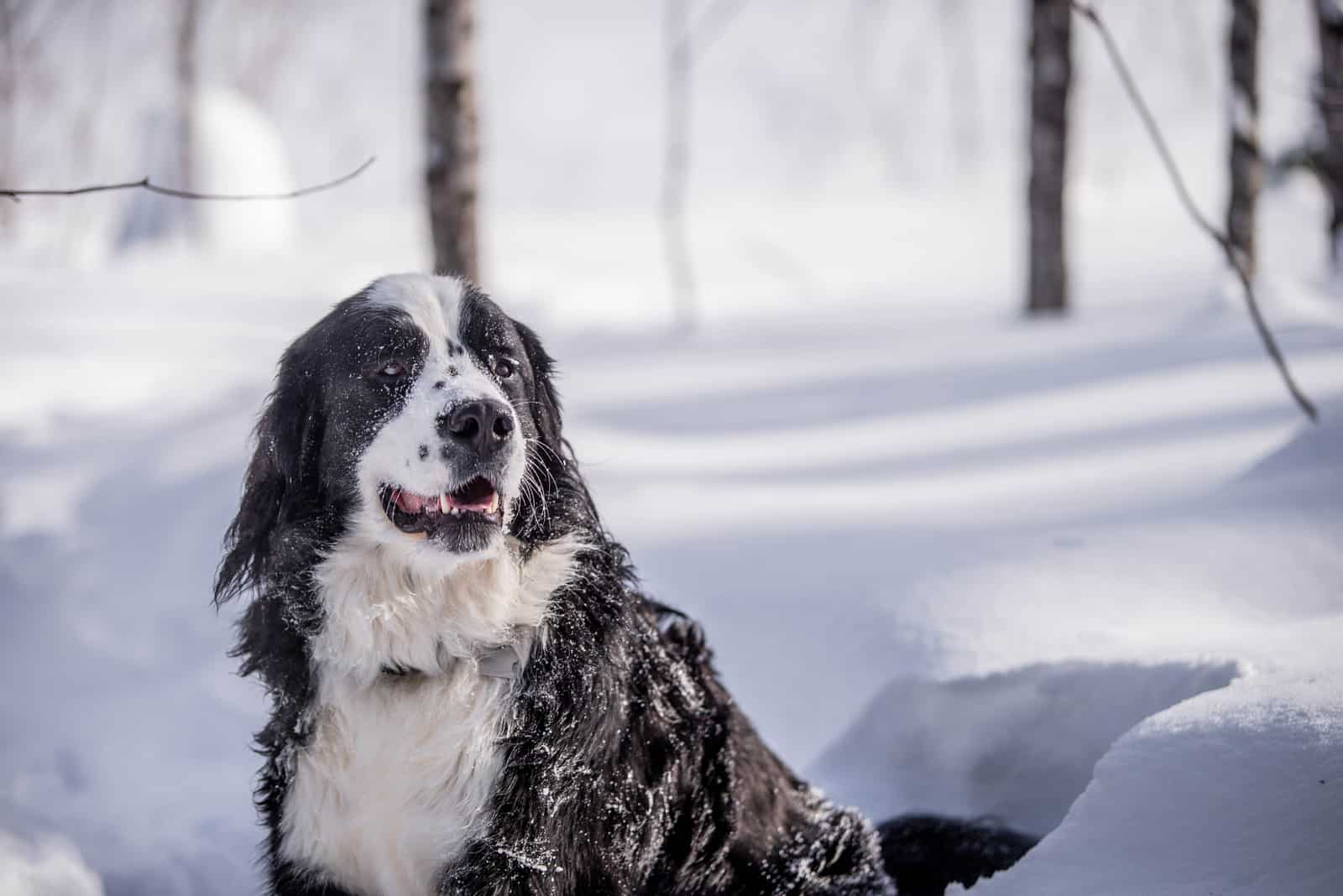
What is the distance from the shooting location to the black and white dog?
2.26 meters

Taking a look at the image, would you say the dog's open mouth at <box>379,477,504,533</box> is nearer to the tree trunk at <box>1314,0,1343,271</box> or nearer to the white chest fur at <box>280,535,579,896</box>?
the white chest fur at <box>280,535,579,896</box>

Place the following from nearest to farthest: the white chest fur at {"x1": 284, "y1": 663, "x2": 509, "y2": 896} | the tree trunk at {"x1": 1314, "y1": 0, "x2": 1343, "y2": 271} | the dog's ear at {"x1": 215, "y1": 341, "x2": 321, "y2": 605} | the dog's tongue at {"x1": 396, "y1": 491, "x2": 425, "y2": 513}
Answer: the white chest fur at {"x1": 284, "y1": 663, "x2": 509, "y2": 896} → the dog's tongue at {"x1": 396, "y1": 491, "x2": 425, "y2": 513} → the dog's ear at {"x1": 215, "y1": 341, "x2": 321, "y2": 605} → the tree trunk at {"x1": 1314, "y1": 0, "x2": 1343, "y2": 271}

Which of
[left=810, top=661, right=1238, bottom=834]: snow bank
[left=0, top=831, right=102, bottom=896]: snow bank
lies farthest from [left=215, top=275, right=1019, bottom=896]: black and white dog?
[left=0, top=831, right=102, bottom=896]: snow bank

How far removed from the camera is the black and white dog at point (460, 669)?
89.1 inches

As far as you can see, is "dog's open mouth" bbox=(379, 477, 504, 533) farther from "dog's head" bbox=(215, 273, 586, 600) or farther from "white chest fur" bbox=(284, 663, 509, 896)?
"white chest fur" bbox=(284, 663, 509, 896)

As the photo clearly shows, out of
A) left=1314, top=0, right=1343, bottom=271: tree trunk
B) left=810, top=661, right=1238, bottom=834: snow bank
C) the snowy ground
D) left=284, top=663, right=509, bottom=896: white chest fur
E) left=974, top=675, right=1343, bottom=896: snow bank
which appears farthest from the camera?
left=1314, top=0, right=1343, bottom=271: tree trunk

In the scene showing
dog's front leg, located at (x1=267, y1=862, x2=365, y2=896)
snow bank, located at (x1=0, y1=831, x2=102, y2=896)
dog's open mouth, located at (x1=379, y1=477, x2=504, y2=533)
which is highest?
dog's open mouth, located at (x1=379, y1=477, x2=504, y2=533)

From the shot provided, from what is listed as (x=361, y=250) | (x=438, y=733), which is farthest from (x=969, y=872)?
(x=361, y=250)

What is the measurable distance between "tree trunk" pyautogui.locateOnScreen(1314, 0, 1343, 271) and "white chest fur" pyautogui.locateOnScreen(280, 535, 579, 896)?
495 cm

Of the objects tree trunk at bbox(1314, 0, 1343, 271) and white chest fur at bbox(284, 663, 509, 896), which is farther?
tree trunk at bbox(1314, 0, 1343, 271)

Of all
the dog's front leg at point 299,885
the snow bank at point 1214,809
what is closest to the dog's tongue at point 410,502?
the dog's front leg at point 299,885

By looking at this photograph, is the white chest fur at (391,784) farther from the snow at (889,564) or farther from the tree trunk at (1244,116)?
the tree trunk at (1244,116)

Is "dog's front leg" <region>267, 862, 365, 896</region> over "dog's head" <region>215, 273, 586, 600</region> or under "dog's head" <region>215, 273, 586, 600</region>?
under

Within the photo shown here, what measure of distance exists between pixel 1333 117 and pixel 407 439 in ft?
23.9
